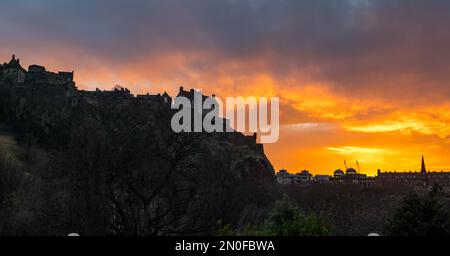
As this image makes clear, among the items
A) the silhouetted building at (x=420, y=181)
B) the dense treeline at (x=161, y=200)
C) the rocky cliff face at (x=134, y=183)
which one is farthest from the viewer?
the silhouetted building at (x=420, y=181)

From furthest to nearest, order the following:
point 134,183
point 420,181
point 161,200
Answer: point 420,181 → point 161,200 → point 134,183

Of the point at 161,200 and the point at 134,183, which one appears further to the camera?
the point at 161,200

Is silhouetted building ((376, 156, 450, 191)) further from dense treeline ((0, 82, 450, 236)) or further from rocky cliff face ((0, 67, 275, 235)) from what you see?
rocky cliff face ((0, 67, 275, 235))

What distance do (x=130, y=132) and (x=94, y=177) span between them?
27.5 feet

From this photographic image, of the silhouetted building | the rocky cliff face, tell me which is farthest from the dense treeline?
the silhouetted building

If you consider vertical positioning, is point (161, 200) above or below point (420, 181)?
below

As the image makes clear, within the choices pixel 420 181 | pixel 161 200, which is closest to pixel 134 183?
pixel 161 200

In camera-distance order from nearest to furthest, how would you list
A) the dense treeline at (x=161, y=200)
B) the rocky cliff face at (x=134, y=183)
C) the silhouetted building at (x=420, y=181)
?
1. the dense treeline at (x=161, y=200)
2. the rocky cliff face at (x=134, y=183)
3. the silhouetted building at (x=420, y=181)

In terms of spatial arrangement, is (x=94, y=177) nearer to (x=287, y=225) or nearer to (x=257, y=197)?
(x=287, y=225)

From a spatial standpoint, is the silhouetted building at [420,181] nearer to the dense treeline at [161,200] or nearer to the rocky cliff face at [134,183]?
the dense treeline at [161,200]

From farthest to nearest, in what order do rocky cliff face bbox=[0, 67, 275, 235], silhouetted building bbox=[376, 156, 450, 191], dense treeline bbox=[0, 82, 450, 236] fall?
silhouetted building bbox=[376, 156, 450, 191] → rocky cliff face bbox=[0, 67, 275, 235] → dense treeline bbox=[0, 82, 450, 236]

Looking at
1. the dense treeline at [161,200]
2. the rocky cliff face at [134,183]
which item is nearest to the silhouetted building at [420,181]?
the dense treeline at [161,200]

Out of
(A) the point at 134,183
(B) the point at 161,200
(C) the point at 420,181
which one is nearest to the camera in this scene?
(A) the point at 134,183

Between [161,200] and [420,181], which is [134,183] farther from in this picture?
[420,181]
